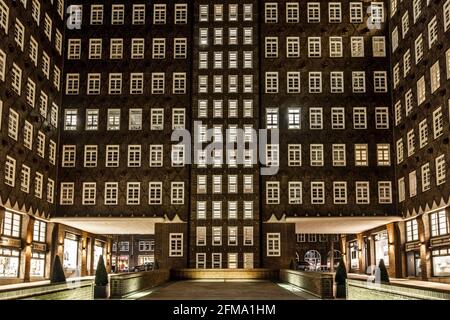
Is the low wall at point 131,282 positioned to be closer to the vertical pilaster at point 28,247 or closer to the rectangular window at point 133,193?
the vertical pilaster at point 28,247

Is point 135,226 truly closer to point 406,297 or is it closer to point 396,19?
point 396,19

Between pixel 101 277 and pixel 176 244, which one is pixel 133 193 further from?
pixel 101 277

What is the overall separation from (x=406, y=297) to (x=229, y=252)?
90.7ft

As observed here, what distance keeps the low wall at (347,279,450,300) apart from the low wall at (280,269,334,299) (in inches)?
90.4

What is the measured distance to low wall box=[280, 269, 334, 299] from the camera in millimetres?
26422

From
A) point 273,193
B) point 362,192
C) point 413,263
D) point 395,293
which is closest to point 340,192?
point 362,192

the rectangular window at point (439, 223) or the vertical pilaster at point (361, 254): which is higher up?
the rectangular window at point (439, 223)

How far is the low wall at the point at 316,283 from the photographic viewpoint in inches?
1040

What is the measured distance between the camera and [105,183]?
51.1m

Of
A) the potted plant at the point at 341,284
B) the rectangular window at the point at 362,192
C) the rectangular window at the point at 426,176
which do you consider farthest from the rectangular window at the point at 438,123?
the potted plant at the point at 341,284

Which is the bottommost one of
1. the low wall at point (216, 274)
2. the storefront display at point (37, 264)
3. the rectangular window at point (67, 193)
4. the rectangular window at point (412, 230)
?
the low wall at point (216, 274)

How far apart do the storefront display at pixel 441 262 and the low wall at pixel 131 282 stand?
18763 millimetres

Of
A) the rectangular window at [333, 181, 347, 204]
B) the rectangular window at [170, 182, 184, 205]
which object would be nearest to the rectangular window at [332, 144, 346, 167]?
the rectangular window at [333, 181, 347, 204]

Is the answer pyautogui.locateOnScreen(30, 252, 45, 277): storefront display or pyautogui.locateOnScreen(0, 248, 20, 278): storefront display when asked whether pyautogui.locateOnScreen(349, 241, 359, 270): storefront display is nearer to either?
pyautogui.locateOnScreen(30, 252, 45, 277): storefront display
